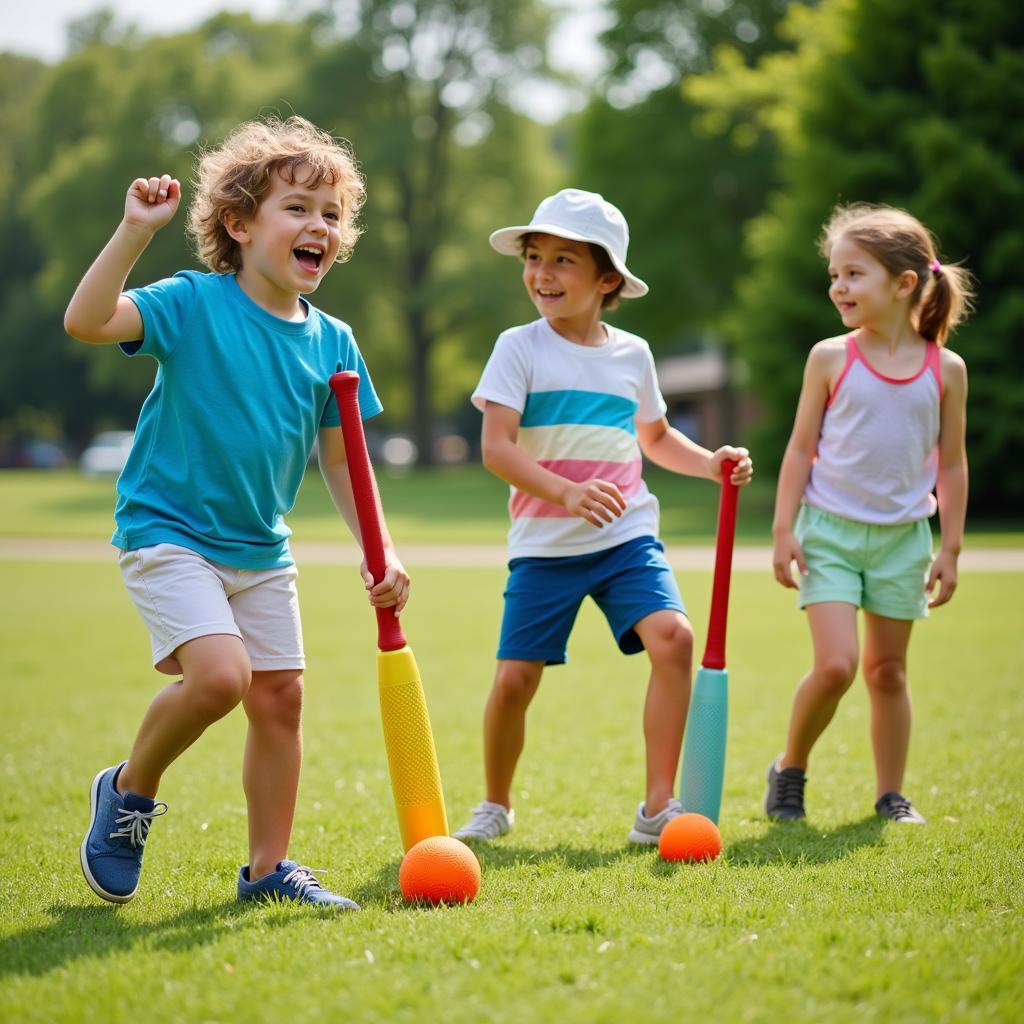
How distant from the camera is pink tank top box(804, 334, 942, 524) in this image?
15.5 ft

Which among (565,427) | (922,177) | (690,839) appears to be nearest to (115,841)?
(690,839)

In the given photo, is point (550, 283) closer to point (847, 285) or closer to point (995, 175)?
point (847, 285)

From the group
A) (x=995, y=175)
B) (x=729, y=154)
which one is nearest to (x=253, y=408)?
(x=995, y=175)

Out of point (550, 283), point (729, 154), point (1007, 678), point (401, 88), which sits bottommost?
point (1007, 678)

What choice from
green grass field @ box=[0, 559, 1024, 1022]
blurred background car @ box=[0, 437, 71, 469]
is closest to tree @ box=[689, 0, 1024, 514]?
green grass field @ box=[0, 559, 1024, 1022]

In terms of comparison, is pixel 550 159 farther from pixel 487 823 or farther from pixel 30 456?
pixel 487 823

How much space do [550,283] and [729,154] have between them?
31.0 metres

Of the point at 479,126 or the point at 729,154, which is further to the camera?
the point at 479,126

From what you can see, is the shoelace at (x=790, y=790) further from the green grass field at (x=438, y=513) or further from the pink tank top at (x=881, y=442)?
the green grass field at (x=438, y=513)

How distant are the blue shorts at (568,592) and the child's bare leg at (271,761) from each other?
41.4 inches

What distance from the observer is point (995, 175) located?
65.3 feet

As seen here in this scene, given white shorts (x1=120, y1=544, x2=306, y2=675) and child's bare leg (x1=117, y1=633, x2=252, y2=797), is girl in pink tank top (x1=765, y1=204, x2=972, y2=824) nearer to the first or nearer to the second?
white shorts (x1=120, y1=544, x2=306, y2=675)

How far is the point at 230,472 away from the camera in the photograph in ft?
11.9

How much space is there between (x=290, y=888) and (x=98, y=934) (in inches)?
20.8
